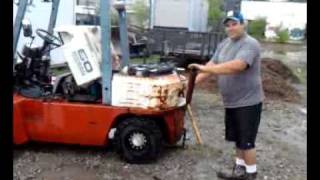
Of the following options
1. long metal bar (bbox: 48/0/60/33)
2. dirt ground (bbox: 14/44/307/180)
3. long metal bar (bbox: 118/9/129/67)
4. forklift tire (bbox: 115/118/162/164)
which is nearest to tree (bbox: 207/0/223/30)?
dirt ground (bbox: 14/44/307/180)

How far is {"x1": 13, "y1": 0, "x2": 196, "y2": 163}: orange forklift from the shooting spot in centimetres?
527

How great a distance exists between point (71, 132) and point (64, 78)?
0.60 meters

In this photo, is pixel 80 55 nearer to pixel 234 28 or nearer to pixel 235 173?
pixel 234 28

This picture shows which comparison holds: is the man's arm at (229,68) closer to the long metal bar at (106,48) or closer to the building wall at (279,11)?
the long metal bar at (106,48)

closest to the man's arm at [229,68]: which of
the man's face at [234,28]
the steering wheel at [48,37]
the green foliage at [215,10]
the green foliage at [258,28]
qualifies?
the man's face at [234,28]

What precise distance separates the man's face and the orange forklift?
75cm

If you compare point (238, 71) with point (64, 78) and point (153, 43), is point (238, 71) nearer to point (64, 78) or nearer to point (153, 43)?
point (64, 78)

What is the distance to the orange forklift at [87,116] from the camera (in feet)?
17.3

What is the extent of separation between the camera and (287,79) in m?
13.0

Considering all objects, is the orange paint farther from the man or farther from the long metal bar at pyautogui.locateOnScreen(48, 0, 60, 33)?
the long metal bar at pyautogui.locateOnScreen(48, 0, 60, 33)

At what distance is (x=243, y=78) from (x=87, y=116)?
1.63 meters

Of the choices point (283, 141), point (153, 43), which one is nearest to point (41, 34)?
point (283, 141)

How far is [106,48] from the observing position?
5137 mm

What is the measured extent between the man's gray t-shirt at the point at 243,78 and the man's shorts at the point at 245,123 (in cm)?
6
